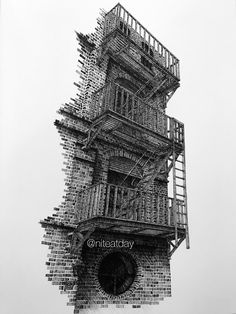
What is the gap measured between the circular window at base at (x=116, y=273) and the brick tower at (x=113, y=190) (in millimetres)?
22

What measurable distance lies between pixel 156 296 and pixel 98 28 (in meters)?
8.01

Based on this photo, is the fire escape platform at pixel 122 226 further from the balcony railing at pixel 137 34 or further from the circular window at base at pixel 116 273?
the balcony railing at pixel 137 34

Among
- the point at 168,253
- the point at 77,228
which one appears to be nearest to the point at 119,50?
the point at 77,228

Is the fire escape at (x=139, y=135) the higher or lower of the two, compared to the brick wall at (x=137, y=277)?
higher

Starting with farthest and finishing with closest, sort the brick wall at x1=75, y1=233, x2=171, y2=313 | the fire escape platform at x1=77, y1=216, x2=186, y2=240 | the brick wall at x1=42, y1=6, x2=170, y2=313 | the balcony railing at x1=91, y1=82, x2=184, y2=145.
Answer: the balcony railing at x1=91, y1=82, x2=184, y2=145
the brick wall at x1=75, y1=233, x2=171, y2=313
the brick wall at x1=42, y1=6, x2=170, y2=313
the fire escape platform at x1=77, y1=216, x2=186, y2=240

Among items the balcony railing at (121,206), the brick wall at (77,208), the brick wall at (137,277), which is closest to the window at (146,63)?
the brick wall at (77,208)

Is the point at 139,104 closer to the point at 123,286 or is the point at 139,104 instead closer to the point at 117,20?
the point at 117,20

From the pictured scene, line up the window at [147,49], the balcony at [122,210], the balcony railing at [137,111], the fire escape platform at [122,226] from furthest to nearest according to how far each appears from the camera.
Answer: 1. the window at [147,49]
2. the balcony railing at [137,111]
3. the balcony at [122,210]
4. the fire escape platform at [122,226]

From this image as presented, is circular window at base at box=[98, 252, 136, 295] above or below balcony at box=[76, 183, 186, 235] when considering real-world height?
below

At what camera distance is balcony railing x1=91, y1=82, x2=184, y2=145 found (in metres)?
6.45

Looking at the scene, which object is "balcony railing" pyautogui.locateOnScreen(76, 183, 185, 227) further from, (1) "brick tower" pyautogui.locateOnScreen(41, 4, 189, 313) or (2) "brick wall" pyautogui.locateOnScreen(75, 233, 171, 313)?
(2) "brick wall" pyautogui.locateOnScreen(75, 233, 171, 313)

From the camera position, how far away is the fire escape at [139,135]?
5.75 m

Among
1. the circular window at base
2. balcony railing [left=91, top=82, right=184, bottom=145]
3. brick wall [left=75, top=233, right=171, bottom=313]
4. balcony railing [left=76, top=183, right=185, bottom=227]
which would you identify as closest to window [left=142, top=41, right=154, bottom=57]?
balcony railing [left=91, top=82, right=184, bottom=145]
